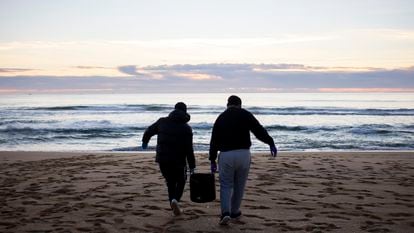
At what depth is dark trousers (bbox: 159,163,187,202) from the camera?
639 centimetres

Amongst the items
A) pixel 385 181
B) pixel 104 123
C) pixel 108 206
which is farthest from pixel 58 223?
pixel 104 123

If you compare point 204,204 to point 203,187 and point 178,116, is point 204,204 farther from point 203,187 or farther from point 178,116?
point 178,116

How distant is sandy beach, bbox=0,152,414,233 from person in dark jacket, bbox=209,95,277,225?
54cm

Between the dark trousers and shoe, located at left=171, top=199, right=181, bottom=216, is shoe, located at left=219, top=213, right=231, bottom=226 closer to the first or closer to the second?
shoe, located at left=171, top=199, right=181, bottom=216

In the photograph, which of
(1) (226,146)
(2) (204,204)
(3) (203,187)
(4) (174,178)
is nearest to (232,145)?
(1) (226,146)

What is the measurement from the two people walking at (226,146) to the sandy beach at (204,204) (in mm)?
404

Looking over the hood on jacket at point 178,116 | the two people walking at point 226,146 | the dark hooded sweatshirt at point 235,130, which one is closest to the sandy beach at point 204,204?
the two people walking at point 226,146

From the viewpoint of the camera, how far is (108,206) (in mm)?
6957

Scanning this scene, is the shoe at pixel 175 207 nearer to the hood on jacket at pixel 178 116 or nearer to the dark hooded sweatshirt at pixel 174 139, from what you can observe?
the dark hooded sweatshirt at pixel 174 139

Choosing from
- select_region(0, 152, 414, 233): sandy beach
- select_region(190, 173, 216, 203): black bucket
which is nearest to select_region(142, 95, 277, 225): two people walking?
select_region(190, 173, 216, 203): black bucket

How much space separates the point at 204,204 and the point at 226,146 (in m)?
1.88

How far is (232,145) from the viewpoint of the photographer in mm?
5680

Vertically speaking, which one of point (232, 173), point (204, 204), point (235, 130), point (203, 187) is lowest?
point (204, 204)

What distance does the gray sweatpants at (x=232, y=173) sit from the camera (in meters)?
5.68
